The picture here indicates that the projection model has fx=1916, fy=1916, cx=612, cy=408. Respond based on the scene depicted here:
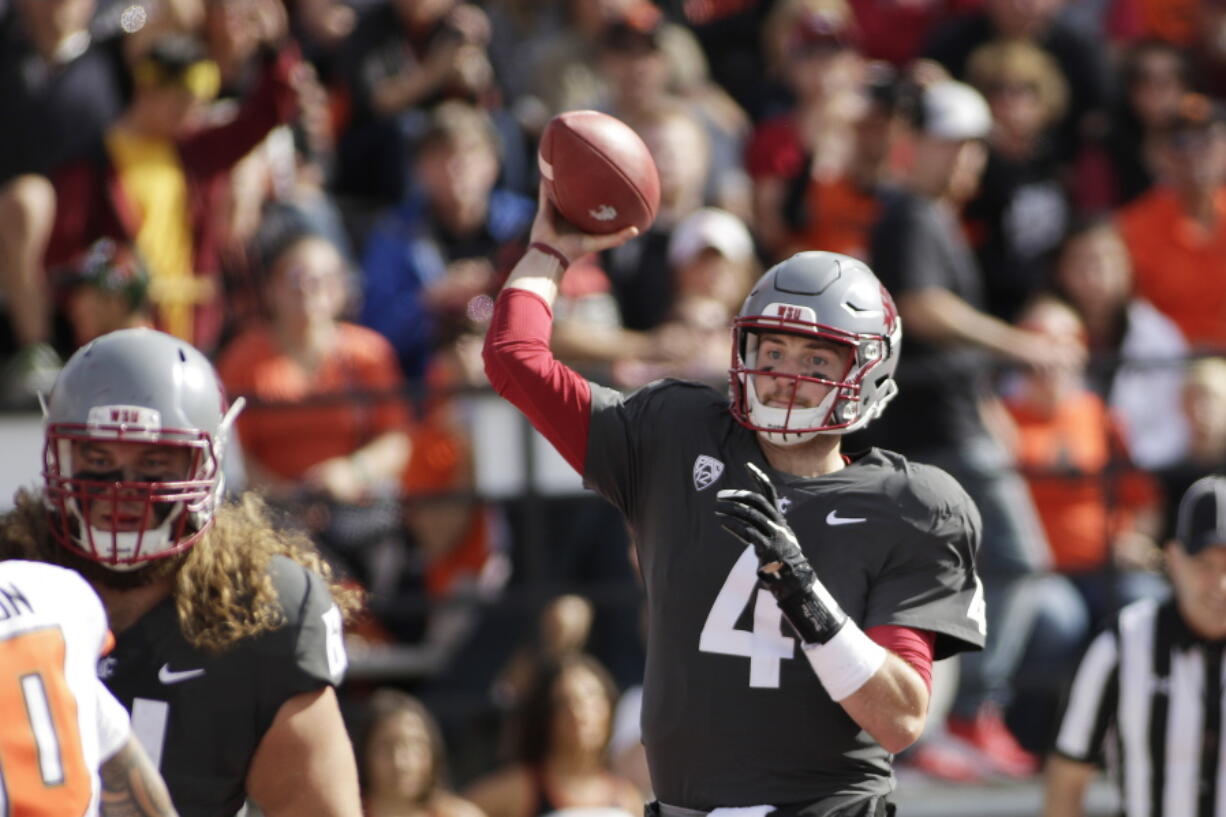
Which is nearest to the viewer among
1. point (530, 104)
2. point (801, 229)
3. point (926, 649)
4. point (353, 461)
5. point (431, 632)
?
point (926, 649)

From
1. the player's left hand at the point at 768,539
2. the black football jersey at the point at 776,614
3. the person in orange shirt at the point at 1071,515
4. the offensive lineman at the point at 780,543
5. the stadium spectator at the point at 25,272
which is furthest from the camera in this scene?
the person in orange shirt at the point at 1071,515

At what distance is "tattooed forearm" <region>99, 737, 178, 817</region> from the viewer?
342cm

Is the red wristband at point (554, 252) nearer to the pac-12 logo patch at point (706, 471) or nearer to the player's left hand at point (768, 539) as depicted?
the pac-12 logo patch at point (706, 471)

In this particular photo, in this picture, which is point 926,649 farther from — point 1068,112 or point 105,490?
point 1068,112

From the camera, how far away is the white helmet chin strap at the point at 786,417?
3.91 meters

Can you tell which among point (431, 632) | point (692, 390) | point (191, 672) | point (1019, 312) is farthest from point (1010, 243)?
point (191, 672)

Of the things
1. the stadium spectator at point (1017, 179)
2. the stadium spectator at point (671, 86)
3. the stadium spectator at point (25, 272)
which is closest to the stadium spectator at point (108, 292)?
the stadium spectator at point (25, 272)

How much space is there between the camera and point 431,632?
7.88 metres

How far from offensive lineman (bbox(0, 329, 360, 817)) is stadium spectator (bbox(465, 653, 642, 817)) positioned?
3016 millimetres

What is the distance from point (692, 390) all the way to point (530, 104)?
571cm

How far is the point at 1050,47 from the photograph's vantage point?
394 inches

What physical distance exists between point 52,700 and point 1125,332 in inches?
247

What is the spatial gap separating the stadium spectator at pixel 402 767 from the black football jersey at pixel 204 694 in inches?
113

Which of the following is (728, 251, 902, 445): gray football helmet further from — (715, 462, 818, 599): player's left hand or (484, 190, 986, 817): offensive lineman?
(715, 462, 818, 599): player's left hand
